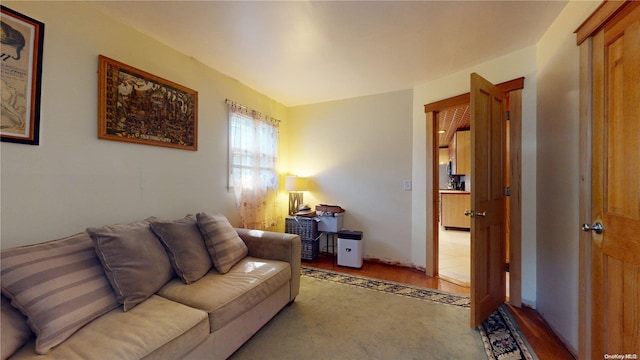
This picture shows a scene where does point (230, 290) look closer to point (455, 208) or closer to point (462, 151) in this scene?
point (455, 208)

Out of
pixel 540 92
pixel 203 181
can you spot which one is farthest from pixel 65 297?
pixel 540 92

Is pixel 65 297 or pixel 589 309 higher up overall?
pixel 65 297

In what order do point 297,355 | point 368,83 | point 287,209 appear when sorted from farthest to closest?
point 287,209, point 368,83, point 297,355

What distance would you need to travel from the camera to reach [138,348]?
106cm

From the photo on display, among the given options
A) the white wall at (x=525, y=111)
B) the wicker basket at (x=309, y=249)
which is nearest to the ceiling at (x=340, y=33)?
the white wall at (x=525, y=111)

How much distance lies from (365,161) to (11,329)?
3.22 metres

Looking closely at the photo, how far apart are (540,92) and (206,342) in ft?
10.0

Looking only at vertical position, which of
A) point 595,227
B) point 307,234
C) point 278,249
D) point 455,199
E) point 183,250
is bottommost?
point 307,234

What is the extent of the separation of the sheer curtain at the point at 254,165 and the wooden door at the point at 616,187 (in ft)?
9.41

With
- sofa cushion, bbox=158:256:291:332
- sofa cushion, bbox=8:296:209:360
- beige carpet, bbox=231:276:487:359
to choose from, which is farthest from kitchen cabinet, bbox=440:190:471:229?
sofa cushion, bbox=8:296:209:360

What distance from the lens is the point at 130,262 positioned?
55.3 inches

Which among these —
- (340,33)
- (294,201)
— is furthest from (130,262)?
(294,201)

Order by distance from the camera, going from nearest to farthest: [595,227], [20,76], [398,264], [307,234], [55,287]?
[55,287]
[595,227]
[20,76]
[398,264]
[307,234]

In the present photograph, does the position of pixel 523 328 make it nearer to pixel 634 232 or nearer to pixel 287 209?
pixel 634 232
